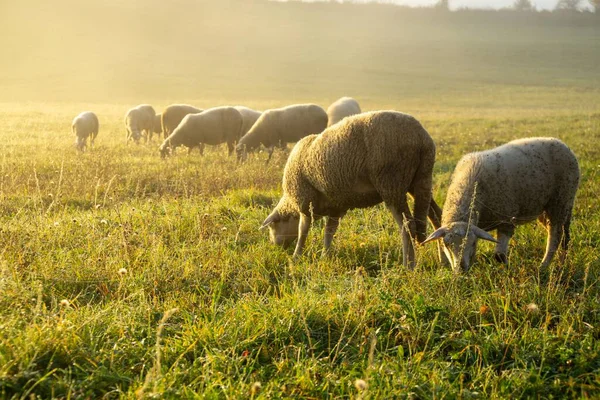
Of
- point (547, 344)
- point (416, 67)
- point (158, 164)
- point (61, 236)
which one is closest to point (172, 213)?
point (61, 236)

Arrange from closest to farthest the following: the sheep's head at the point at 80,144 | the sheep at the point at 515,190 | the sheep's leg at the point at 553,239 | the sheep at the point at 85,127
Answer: the sheep at the point at 515,190 → the sheep's leg at the point at 553,239 → the sheep's head at the point at 80,144 → the sheep at the point at 85,127

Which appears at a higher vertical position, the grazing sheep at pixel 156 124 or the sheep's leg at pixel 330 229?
the sheep's leg at pixel 330 229

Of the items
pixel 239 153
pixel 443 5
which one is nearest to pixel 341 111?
pixel 239 153

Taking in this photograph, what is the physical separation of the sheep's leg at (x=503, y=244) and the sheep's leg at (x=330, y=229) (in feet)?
5.62

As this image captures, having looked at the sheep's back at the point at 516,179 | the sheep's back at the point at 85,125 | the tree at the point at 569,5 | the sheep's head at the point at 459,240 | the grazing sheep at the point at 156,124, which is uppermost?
the tree at the point at 569,5

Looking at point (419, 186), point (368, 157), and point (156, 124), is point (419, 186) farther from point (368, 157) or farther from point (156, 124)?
point (156, 124)

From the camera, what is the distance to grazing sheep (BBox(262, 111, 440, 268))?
5.16 metres

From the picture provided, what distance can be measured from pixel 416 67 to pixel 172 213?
6555cm

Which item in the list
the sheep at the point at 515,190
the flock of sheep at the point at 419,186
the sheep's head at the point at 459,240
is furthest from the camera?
the sheep at the point at 515,190

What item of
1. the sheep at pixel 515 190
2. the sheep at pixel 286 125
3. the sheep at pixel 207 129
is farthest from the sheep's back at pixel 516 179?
the sheep at pixel 207 129

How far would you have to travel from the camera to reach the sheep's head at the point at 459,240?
4645 millimetres

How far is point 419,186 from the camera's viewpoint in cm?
543

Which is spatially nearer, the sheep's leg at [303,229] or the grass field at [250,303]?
the grass field at [250,303]

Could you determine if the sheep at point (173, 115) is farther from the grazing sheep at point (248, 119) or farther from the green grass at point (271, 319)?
the green grass at point (271, 319)
